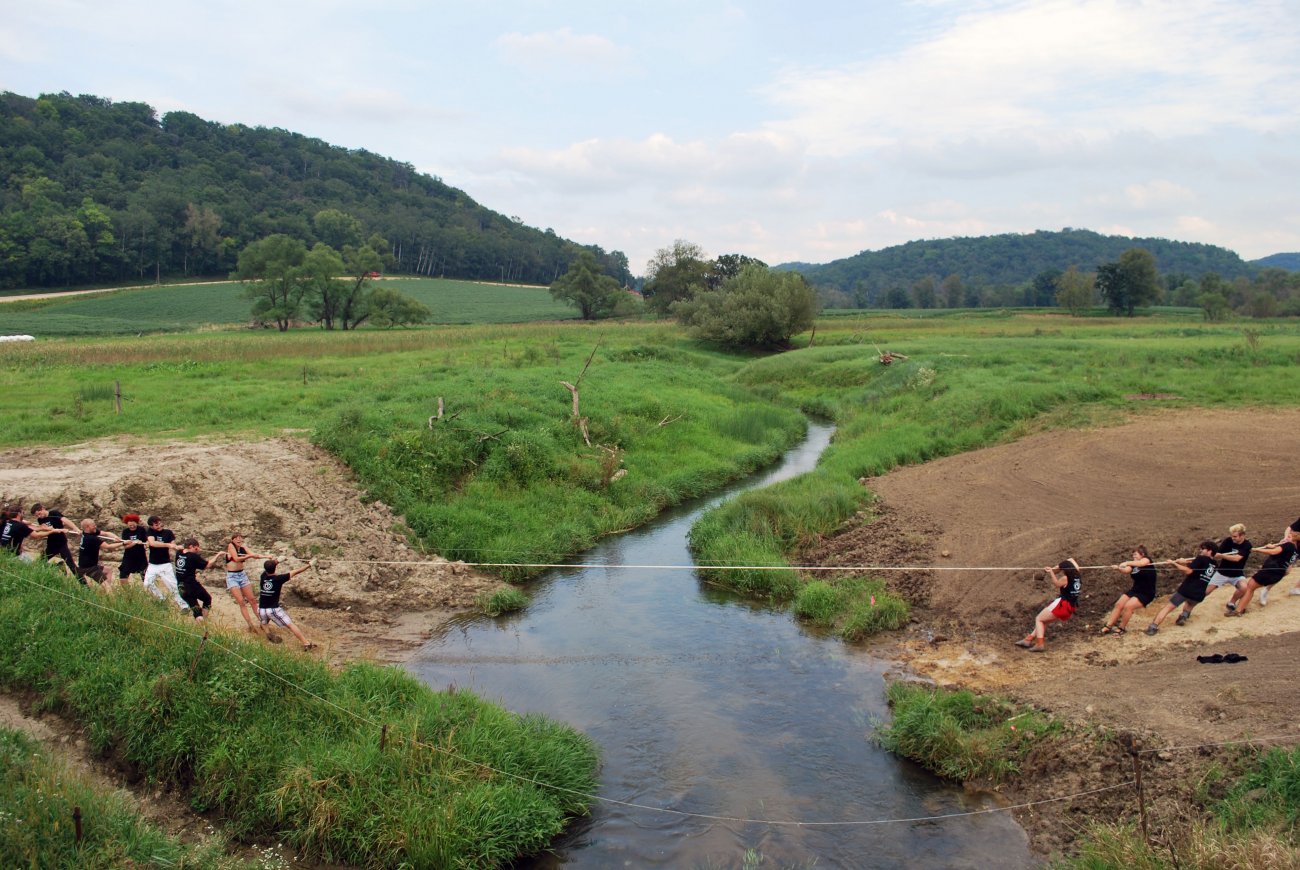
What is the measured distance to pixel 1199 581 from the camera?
41.8 ft

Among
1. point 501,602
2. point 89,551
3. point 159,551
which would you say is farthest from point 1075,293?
point 89,551

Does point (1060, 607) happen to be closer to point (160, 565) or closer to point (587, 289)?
point (160, 565)

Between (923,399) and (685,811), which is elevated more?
(923,399)

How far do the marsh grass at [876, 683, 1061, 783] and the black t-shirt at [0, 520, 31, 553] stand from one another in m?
13.2

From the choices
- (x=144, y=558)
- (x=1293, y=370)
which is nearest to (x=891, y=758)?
(x=144, y=558)

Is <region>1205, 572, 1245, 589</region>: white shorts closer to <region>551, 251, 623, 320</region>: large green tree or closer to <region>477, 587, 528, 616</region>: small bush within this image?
<region>477, 587, 528, 616</region>: small bush

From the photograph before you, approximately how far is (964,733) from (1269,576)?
5983 mm

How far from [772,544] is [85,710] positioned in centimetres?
1306

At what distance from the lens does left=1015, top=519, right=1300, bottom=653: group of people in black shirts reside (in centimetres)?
1277

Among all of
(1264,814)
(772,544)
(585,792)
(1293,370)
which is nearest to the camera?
(1264,814)

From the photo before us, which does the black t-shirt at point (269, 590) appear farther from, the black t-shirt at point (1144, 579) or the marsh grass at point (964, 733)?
the black t-shirt at point (1144, 579)

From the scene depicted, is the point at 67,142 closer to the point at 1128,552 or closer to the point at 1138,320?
the point at 1138,320

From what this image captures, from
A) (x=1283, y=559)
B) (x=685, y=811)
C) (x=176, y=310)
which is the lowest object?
(x=685, y=811)

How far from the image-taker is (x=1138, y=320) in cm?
6925
